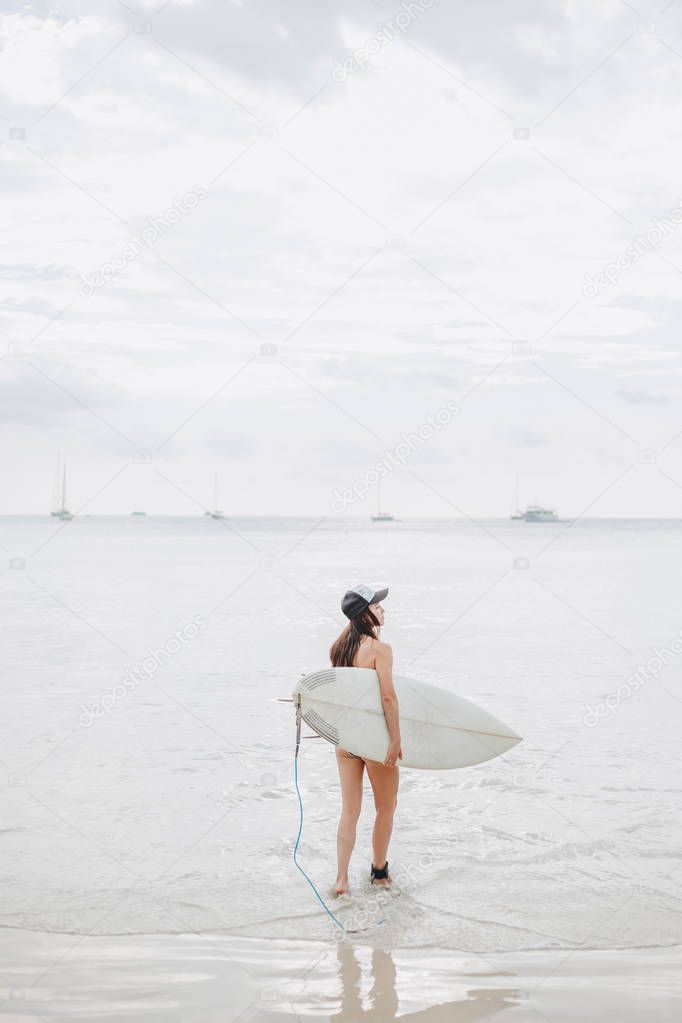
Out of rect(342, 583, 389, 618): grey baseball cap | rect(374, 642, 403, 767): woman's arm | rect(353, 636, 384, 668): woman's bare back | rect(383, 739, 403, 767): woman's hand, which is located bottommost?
rect(383, 739, 403, 767): woman's hand

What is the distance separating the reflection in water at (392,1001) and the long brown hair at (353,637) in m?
1.54

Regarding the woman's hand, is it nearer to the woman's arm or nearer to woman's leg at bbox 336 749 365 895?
the woman's arm

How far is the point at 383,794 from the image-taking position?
515 centimetres

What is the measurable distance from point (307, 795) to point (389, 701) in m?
2.75

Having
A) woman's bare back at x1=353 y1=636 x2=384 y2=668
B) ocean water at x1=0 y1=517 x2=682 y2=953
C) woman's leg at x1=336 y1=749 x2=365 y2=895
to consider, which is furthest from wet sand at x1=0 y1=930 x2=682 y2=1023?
woman's bare back at x1=353 y1=636 x2=384 y2=668

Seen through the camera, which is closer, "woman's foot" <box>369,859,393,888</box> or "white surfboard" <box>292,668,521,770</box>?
"white surfboard" <box>292,668,521,770</box>

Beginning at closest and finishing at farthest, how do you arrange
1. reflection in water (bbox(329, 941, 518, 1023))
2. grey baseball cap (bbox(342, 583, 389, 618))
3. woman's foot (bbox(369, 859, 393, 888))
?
reflection in water (bbox(329, 941, 518, 1023))
grey baseball cap (bbox(342, 583, 389, 618))
woman's foot (bbox(369, 859, 393, 888))

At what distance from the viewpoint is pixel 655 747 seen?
894cm

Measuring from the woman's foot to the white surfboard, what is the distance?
63 centimetres

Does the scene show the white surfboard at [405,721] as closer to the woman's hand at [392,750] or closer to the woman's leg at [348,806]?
the woman's hand at [392,750]

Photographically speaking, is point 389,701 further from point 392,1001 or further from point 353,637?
point 392,1001

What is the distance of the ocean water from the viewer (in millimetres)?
4996

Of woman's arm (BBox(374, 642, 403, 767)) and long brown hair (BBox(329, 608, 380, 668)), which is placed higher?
long brown hair (BBox(329, 608, 380, 668))

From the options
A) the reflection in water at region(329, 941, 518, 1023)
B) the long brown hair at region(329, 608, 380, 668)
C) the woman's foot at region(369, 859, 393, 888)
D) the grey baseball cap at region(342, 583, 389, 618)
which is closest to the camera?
the reflection in water at region(329, 941, 518, 1023)
